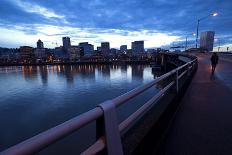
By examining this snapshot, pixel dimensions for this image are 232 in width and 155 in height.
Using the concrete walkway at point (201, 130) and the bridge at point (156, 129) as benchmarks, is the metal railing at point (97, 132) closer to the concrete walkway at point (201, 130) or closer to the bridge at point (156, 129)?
the bridge at point (156, 129)

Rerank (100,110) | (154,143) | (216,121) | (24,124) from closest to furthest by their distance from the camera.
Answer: (100,110), (154,143), (216,121), (24,124)

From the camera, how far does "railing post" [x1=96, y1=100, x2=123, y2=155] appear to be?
199 cm

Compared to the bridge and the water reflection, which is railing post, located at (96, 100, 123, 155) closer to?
the bridge

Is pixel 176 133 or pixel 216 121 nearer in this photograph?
pixel 176 133

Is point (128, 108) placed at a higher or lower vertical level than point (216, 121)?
lower

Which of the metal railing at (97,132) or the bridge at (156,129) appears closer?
the metal railing at (97,132)

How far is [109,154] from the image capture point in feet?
6.82

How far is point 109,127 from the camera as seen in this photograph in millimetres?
2084

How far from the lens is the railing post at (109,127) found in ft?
6.53

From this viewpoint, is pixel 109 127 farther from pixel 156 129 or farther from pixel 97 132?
pixel 156 129

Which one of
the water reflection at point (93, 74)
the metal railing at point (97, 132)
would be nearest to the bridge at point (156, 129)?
the metal railing at point (97, 132)

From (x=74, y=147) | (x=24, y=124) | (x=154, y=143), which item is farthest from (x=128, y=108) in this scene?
(x=154, y=143)

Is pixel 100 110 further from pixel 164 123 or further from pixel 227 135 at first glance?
pixel 227 135

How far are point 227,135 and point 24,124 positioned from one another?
31997 mm
